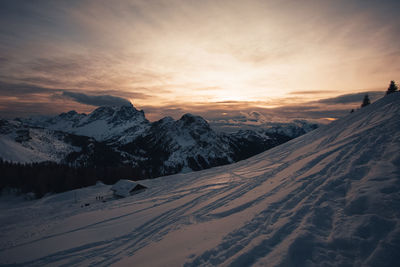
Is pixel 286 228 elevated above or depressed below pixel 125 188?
above

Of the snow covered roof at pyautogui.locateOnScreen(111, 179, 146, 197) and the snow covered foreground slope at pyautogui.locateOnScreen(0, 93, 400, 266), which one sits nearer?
the snow covered foreground slope at pyautogui.locateOnScreen(0, 93, 400, 266)

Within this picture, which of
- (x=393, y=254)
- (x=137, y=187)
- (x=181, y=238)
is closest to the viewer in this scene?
(x=393, y=254)

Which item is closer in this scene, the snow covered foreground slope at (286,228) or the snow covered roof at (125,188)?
the snow covered foreground slope at (286,228)

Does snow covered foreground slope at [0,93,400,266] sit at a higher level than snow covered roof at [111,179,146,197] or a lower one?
higher

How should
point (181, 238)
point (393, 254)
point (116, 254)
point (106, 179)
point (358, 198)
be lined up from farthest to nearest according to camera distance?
point (106, 179) < point (116, 254) < point (181, 238) < point (358, 198) < point (393, 254)

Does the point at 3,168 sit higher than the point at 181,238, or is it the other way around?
the point at 181,238

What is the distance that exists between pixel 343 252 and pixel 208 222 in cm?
620

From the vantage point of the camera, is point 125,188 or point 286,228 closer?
point 286,228

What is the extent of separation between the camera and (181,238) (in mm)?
8539

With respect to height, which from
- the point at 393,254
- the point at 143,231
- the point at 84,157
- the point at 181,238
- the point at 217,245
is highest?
the point at 393,254

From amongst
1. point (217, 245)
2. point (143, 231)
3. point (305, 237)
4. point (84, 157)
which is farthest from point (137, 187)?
point (84, 157)

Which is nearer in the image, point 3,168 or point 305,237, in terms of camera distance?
point 305,237

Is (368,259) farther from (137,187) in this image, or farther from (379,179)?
(137,187)

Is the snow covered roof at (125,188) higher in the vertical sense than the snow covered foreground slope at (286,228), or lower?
lower
